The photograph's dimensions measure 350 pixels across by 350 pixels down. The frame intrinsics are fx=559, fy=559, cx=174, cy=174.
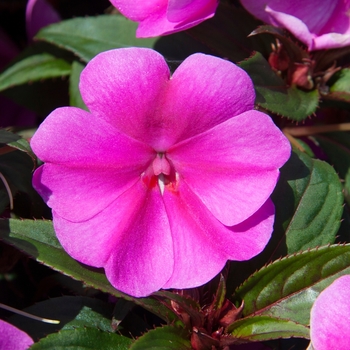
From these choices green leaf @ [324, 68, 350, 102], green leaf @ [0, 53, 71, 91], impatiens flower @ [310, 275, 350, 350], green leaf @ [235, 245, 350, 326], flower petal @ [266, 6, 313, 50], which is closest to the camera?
impatiens flower @ [310, 275, 350, 350]

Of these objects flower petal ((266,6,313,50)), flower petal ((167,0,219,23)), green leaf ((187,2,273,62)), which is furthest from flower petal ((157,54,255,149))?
green leaf ((187,2,273,62))

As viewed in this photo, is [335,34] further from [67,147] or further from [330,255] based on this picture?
[67,147]

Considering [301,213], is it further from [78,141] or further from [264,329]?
[78,141]

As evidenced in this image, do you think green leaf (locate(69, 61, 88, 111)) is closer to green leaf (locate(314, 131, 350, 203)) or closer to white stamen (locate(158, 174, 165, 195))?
white stamen (locate(158, 174, 165, 195))

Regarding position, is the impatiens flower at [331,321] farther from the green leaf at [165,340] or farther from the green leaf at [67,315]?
the green leaf at [67,315]

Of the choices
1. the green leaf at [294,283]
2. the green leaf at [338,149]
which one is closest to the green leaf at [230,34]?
the green leaf at [338,149]

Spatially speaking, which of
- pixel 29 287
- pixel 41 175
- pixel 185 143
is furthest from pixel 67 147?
pixel 29 287
